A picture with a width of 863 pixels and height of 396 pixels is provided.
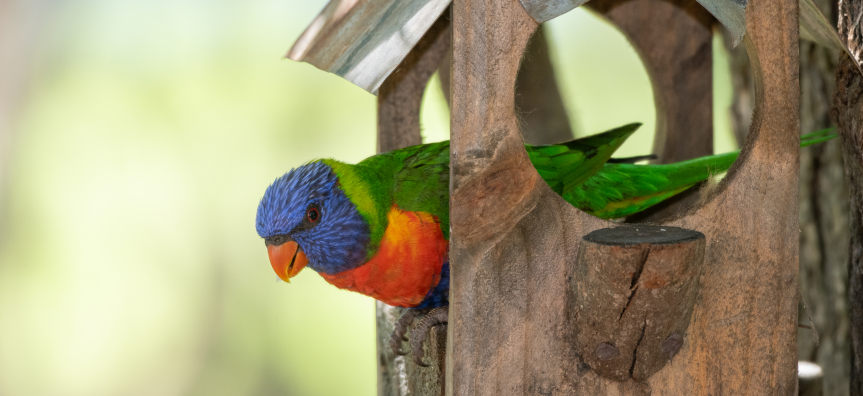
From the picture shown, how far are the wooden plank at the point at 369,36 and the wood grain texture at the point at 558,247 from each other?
0.43ft

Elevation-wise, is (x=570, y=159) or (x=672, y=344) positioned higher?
(x=570, y=159)

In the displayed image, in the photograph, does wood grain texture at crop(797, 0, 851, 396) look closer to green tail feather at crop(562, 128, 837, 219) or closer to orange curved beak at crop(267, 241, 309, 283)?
green tail feather at crop(562, 128, 837, 219)

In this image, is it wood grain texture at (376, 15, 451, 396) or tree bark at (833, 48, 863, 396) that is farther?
wood grain texture at (376, 15, 451, 396)

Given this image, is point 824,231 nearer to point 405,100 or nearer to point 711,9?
point 711,9

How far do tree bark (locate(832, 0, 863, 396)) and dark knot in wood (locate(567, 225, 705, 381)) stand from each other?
0.85 meters

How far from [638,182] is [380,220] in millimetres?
940

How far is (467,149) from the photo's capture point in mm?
1229

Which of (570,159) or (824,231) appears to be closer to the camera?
(570,159)

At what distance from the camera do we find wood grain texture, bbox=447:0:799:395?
123 centimetres

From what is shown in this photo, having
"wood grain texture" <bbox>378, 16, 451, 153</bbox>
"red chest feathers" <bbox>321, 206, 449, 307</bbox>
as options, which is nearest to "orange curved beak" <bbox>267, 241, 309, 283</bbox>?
"red chest feathers" <bbox>321, 206, 449, 307</bbox>

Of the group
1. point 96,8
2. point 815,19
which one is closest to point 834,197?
point 815,19

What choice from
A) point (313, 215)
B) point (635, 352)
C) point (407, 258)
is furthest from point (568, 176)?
point (313, 215)

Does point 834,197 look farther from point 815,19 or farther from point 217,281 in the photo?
point 217,281

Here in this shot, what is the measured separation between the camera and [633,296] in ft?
3.94
